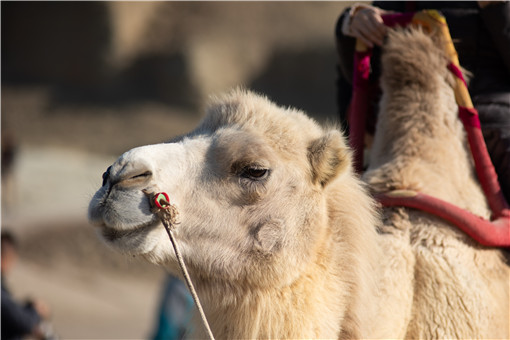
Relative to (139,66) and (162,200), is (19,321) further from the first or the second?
(139,66)

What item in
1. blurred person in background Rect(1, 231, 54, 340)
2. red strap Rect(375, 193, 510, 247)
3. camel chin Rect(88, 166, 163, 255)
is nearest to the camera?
camel chin Rect(88, 166, 163, 255)

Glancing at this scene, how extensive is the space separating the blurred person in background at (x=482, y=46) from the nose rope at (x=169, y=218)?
1.40 meters

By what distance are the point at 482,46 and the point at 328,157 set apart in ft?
3.79

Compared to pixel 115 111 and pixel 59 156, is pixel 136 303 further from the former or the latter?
pixel 115 111

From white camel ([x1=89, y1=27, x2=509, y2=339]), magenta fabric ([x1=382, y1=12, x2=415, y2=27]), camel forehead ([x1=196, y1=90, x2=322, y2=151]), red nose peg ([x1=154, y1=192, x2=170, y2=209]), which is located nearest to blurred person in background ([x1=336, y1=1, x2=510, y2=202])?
magenta fabric ([x1=382, y1=12, x2=415, y2=27])

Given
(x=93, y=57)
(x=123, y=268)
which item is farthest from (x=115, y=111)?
(x=123, y=268)

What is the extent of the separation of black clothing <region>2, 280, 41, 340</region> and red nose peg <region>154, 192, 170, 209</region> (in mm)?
2876

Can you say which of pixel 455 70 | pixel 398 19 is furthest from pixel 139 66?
pixel 455 70

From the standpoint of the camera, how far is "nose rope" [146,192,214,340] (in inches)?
86.0

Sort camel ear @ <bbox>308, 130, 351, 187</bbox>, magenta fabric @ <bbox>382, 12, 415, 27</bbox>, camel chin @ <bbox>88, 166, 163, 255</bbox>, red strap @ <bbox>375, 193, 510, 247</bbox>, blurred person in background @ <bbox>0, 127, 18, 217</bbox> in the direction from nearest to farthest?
1. camel chin @ <bbox>88, 166, 163, 255</bbox>
2. camel ear @ <bbox>308, 130, 351, 187</bbox>
3. red strap @ <bbox>375, 193, 510, 247</bbox>
4. magenta fabric @ <bbox>382, 12, 415, 27</bbox>
5. blurred person in background @ <bbox>0, 127, 18, 217</bbox>

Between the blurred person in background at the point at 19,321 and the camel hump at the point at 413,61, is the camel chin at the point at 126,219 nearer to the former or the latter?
the camel hump at the point at 413,61

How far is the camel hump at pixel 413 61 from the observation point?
2998mm

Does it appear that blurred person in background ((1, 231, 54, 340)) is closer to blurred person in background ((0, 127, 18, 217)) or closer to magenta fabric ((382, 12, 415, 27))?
magenta fabric ((382, 12, 415, 27))

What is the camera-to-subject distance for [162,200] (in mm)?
2188
